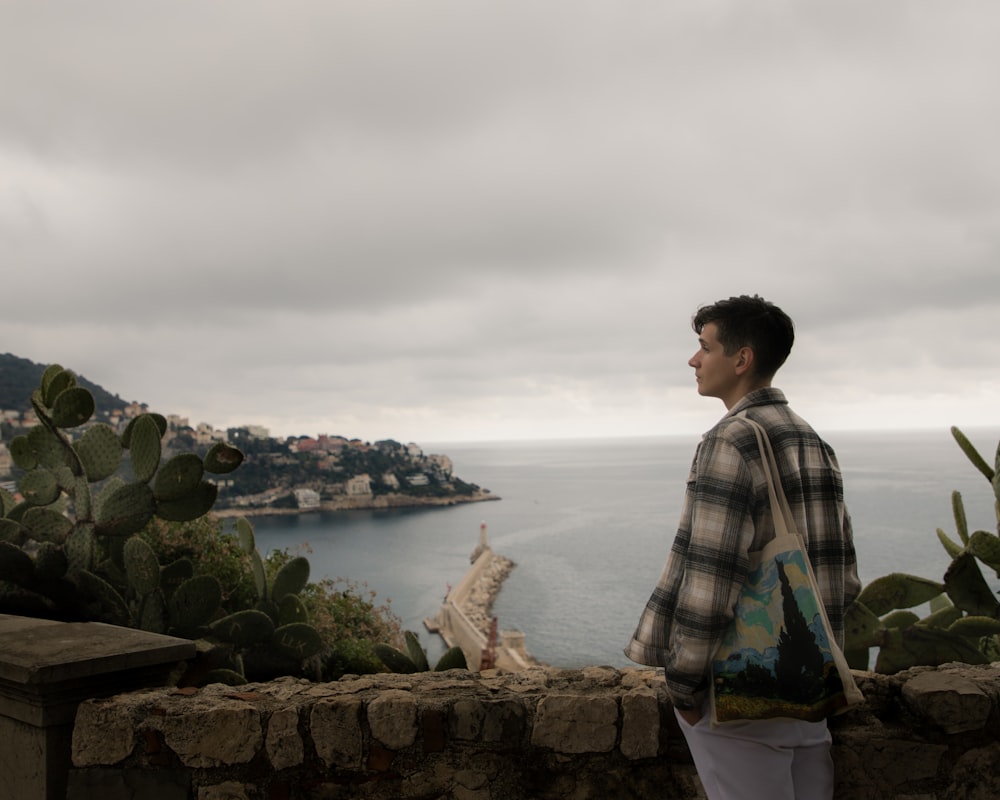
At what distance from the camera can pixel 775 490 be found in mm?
1614

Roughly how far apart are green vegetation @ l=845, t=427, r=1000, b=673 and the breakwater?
1745 cm

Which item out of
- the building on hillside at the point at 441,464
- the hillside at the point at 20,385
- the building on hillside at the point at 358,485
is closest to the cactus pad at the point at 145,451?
the hillside at the point at 20,385

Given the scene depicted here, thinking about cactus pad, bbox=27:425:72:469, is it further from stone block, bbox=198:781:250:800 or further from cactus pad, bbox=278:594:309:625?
stone block, bbox=198:781:250:800

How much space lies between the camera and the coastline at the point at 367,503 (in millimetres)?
37878

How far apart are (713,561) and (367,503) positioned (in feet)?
189

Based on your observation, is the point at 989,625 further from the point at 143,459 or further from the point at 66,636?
the point at 143,459

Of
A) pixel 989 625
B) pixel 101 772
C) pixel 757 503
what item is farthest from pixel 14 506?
pixel 989 625

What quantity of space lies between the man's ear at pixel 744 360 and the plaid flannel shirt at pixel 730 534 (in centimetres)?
6

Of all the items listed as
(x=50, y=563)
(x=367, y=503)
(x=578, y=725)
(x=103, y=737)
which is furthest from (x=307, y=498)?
(x=578, y=725)

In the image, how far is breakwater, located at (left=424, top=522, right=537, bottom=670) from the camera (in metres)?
28.7

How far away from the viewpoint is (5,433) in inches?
329

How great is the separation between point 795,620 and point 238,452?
330 centimetres

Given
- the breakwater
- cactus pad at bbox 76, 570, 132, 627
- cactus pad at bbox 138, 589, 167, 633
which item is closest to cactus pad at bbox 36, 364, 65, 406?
cactus pad at bbox 76, 570, 132, 627

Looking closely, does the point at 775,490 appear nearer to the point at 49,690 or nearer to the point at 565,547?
the point at 49,690
